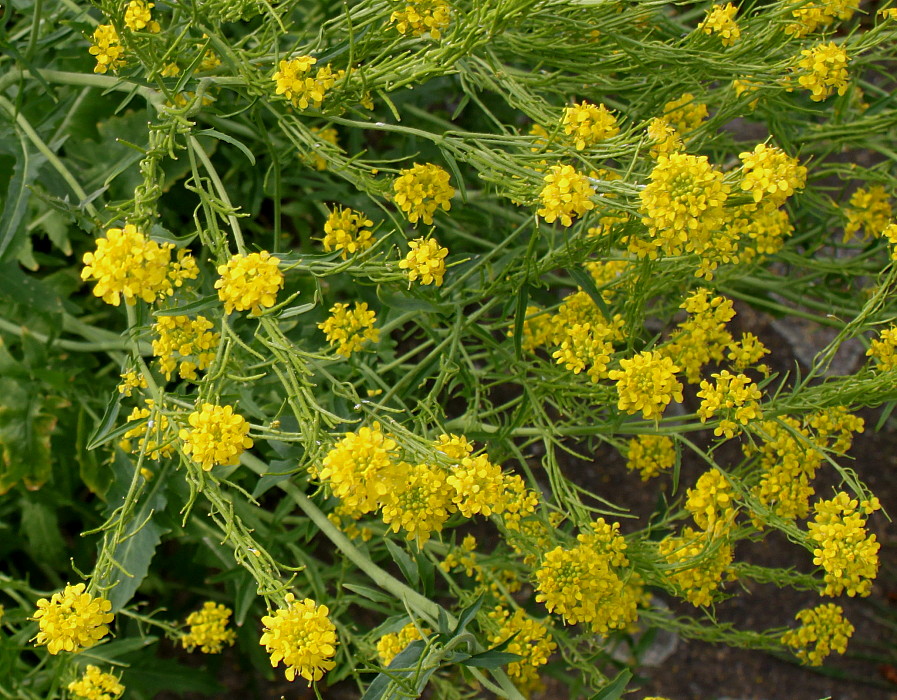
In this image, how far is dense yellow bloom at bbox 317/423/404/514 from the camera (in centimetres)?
120

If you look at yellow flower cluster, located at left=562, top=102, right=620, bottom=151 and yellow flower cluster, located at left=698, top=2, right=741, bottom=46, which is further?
yellow flower cluster, located at left=698, top=2, right=741, bottom=46

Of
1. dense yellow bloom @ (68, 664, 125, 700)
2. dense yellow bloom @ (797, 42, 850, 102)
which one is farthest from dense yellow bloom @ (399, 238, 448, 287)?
dense yellow bloom @ (68, 664, 125, 700)

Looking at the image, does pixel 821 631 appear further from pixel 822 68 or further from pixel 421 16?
pixel 421 16

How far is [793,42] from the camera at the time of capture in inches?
73.6

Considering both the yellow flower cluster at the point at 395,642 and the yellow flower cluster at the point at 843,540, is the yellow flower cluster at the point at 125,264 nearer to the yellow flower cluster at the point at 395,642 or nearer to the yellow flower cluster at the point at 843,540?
the yellow flower cluster at the point at 395,642

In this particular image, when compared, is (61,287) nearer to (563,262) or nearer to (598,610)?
(563,262)

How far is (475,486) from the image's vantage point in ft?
4.23

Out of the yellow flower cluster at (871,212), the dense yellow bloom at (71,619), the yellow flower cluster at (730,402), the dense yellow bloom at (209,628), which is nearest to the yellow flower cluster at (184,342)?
the dense yellow bloom at (71,619)

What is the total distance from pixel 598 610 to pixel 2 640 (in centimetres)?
126

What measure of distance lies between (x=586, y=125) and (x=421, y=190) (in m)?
0.32

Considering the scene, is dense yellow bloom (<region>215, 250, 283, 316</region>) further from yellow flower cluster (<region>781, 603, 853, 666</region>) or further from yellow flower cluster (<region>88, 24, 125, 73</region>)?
yellow flower cluster (<region>781, 603, 853, 666</region>)

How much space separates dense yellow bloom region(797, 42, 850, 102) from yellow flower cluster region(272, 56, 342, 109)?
0.88m

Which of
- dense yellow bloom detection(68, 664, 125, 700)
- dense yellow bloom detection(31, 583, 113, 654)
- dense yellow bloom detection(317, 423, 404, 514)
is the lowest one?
dense yellow bloom detection(68, 664, 125, 700)

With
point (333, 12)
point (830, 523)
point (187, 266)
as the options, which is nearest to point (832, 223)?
point (830, 523)
